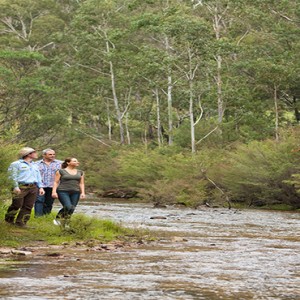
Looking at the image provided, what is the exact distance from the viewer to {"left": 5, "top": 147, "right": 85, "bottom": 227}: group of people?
13750 mm

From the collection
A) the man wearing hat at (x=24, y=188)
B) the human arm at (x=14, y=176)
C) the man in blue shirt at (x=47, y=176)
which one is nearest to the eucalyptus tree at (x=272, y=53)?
the man in blue shirt at (x=47, y=176)

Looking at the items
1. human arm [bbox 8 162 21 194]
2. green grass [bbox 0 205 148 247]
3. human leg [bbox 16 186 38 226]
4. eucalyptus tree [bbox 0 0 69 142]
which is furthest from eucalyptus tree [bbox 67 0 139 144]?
human arm [bbox 8 162 21 194]

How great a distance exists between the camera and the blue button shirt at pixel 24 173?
43.6 feet

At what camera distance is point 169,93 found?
50156 millimetres

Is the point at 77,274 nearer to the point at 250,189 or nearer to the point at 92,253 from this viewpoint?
the point at 92,253

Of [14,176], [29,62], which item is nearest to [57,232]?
[14,176]

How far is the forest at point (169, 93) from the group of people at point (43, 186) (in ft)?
49.6

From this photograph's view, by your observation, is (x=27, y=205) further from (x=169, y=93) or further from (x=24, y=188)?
(x=169, y=93)

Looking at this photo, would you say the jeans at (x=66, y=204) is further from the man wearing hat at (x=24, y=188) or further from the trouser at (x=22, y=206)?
the trouser at (x=22, y=206)

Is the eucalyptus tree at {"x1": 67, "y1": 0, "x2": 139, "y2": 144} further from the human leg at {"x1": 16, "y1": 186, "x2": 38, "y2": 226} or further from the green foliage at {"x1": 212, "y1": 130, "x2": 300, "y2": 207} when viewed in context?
the human leg at {"x1": 16, "y1": 186, "x2": 38, "y2": 226}

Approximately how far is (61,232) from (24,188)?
0.98 metres

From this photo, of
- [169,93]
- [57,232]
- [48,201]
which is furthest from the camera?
[169,93]

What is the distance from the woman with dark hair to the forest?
15922 millimetres

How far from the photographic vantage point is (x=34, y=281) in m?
9.18
